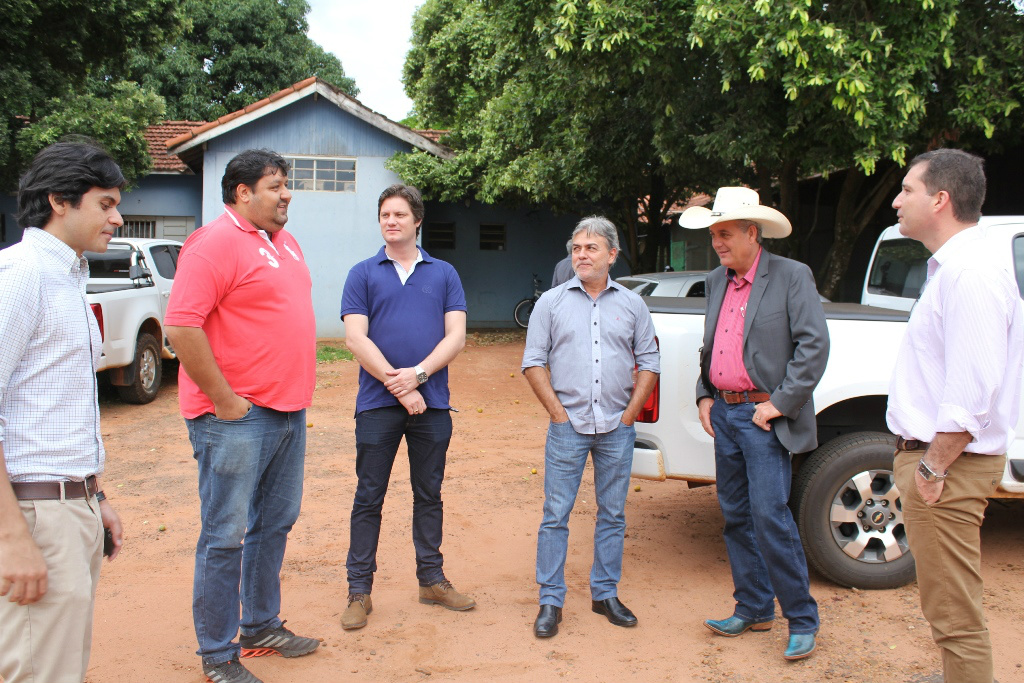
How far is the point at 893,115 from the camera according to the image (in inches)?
314

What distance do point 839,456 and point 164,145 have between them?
17.9 metres

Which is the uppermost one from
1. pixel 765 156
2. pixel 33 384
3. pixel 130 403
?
pixel 765 156

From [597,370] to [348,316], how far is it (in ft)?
4.06

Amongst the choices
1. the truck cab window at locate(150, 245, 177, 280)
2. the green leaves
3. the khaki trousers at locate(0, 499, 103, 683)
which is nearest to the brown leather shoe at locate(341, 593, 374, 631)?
the khaki trousers at locate(0, 499, 103, 683)

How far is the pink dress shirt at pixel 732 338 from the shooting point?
3752mm

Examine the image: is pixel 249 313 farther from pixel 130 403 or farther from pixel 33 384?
pixel 130 403

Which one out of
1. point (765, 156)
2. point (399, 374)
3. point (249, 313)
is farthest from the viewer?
point (765, 156)

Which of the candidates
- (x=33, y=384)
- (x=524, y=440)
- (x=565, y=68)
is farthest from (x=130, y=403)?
(x=33, y=384)

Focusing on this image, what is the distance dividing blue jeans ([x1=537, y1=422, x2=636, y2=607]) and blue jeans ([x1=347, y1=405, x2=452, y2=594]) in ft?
1.84

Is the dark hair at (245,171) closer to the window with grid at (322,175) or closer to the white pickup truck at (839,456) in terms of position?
the white pickup truck at (839,456)

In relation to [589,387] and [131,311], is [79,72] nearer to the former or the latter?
[131,311]

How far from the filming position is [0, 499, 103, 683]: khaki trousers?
6.84ft

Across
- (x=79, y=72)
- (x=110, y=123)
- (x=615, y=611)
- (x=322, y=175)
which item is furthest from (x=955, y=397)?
(x=322, y=175)

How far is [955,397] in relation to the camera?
2.61 meters
